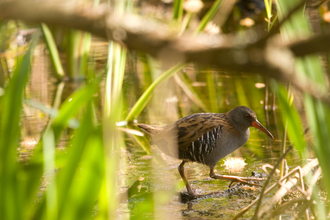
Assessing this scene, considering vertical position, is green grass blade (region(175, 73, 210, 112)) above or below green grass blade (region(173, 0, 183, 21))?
below

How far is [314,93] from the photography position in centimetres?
53

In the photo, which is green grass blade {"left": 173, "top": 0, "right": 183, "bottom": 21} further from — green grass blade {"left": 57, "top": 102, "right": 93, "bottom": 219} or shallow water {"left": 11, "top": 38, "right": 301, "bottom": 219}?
green grass blade {"left": 57, "top": 102, "right": 93, "bottom": 219}

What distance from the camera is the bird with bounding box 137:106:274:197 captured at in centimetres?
318

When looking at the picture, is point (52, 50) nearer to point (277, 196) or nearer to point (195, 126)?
point (195, 126)

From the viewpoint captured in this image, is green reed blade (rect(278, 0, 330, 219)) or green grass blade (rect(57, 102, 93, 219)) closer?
green reed blade (rect(278, 0, 330, 219))

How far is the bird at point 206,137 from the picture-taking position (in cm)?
318

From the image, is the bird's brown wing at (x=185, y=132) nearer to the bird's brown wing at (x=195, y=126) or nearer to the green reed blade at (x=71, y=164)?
the bird's brown wing at (x=195, y=126)

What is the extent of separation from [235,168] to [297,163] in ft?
1.73

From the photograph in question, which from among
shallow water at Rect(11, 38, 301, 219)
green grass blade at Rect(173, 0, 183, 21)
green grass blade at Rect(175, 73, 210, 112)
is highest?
green grass blade at Rect(173, 0, 183, 21)

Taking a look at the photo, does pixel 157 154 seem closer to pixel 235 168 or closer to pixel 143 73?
pixel 235 168

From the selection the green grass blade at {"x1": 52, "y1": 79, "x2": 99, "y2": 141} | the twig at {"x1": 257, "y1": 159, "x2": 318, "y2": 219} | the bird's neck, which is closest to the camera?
the green grass blade at {"x1": 52, "y1": 79, "x2": 99, "y2": 141}

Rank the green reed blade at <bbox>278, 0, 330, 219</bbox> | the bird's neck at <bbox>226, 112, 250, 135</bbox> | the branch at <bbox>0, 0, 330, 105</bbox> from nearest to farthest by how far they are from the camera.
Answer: the branch at <bbox>0, 0, 330, 105</bbox>
the green reed blade at <bbox>278, 0, 330, 219</bbox>
the bird's neck at <bbox>226, 112, 250, 135</bbox>

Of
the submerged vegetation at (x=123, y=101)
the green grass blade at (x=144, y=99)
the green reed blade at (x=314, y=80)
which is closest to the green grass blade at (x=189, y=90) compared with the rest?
the green grass blade at (x=144, y=99)

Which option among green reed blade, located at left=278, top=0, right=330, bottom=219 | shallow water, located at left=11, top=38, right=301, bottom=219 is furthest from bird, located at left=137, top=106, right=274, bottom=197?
green reed blade, located at left=278, top=0, right=330, bottom=219
